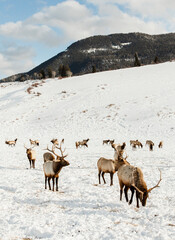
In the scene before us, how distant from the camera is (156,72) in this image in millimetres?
61406

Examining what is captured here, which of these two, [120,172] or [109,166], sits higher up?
[120,172]

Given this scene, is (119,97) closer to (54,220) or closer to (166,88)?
(166,88)

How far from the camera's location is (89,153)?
23.5 meters

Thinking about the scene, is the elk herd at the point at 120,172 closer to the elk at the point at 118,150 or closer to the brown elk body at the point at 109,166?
the brown elk body at the point at 109,166

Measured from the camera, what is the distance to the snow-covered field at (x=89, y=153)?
6895 mm

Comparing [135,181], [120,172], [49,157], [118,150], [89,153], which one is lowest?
[89,153]

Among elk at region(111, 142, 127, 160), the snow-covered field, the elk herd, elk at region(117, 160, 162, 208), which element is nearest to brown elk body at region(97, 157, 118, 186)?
the elk herd

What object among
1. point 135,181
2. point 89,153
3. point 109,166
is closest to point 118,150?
point 89,153

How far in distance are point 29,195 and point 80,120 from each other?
31624 mm

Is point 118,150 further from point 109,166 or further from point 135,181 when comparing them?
point 135,181

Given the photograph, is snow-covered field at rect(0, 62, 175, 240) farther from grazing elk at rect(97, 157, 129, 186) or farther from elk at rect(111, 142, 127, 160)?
elk at rect(111, 142, 127, 160)

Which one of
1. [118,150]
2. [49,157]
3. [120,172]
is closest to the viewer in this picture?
[120,172]

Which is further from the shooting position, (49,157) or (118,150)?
(118,150)

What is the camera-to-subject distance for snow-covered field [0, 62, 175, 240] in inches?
271
